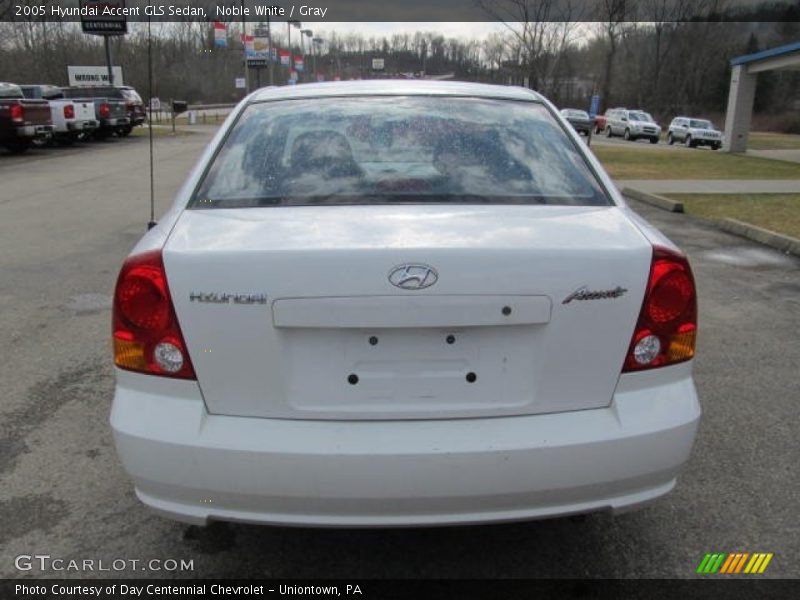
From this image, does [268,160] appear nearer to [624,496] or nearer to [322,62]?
[624,496]

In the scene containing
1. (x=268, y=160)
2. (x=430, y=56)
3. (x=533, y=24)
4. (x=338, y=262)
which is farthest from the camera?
(x=430, y=56)

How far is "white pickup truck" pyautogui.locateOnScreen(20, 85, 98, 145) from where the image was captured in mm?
22922

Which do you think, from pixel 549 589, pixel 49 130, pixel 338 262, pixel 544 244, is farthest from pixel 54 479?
pixel 49 130

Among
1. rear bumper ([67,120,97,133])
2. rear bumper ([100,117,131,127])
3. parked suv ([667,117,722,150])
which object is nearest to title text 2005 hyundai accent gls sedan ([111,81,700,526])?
rear bumper ([67,120,97,133])

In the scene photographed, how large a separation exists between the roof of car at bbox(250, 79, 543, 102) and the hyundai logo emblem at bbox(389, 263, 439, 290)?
57.5 inches

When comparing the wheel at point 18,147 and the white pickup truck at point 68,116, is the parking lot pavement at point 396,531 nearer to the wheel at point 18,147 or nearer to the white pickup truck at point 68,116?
the wheel at point 18,147

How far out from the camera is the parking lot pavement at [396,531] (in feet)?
8.68

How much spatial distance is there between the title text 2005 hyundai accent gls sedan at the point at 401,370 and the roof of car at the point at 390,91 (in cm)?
117

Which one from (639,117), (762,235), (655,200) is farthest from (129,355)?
(639,117)

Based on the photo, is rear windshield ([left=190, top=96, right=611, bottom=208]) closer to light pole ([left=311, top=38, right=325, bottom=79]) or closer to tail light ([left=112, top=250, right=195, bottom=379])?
tail light ([left=112, top=250, right=195, bottom=379])

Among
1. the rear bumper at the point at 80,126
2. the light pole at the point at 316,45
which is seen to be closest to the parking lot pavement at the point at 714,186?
the rear bumper at the point at 80,126

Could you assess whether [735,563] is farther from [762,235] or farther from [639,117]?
[639,117]

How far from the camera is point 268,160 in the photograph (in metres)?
2.83

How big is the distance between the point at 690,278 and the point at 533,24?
1457 inches
